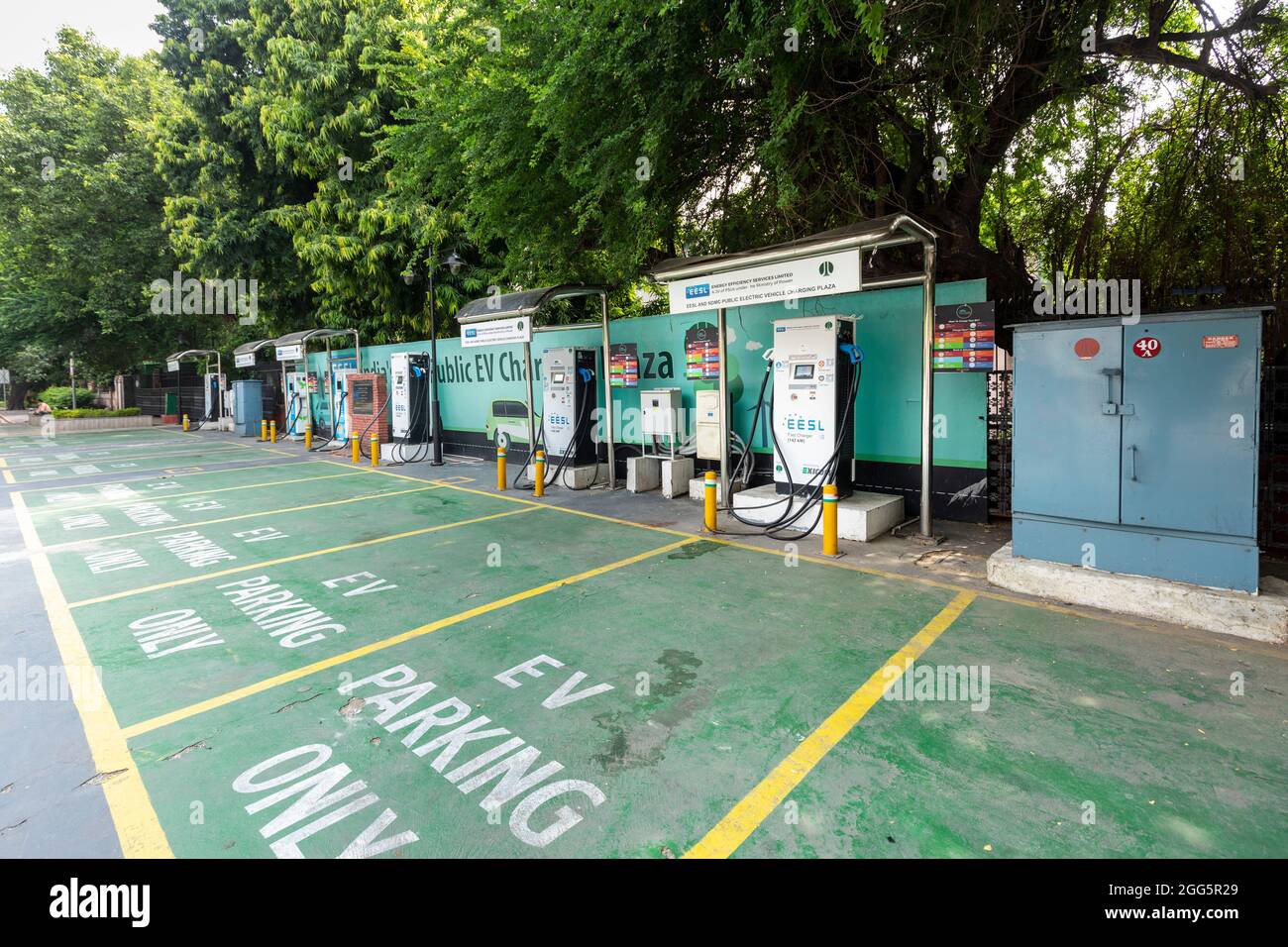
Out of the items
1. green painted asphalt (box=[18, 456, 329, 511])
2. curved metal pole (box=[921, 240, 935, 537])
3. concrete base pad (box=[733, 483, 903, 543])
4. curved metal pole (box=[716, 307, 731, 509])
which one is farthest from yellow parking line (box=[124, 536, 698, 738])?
green painted asphalt (box=[18, 456, 329, 511])

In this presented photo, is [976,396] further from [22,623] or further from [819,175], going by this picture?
[22,623]

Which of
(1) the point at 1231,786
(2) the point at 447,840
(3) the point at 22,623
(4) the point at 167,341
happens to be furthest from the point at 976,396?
(4) the point at 167,341

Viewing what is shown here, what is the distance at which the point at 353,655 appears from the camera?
14.3ft

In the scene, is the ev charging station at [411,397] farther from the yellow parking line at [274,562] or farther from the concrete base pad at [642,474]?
the yellow parking line at [274,562]

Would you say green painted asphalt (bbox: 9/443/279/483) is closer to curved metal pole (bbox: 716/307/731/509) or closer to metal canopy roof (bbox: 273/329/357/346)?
metal canopy roof (bbox: 273/329/357/346)

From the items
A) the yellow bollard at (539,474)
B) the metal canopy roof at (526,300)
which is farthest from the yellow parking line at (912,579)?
the metal canopy roof at (526,300)

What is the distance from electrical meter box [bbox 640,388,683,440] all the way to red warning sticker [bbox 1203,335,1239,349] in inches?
243

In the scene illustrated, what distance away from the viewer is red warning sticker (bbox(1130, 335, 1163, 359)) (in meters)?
4.56

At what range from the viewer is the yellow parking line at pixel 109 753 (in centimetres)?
262

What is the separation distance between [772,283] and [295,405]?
1849cm

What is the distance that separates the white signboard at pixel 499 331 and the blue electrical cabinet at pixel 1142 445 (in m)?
7.32

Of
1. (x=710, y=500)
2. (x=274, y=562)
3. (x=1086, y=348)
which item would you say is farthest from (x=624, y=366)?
(x=1086, y=348)

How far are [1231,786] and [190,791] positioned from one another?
4.64m

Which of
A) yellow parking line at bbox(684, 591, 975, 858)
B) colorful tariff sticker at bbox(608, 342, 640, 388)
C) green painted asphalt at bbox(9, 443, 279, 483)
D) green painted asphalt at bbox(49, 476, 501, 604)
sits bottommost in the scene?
yellow parking line at bbox(684, 591, 975, 858)
